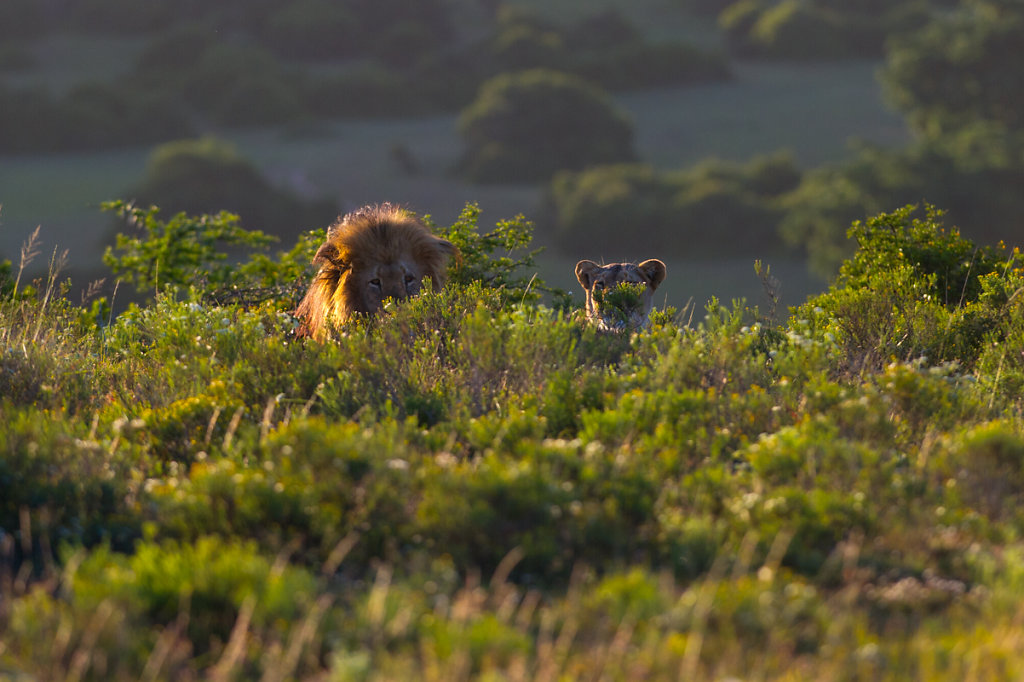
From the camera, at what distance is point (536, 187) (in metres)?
60.7

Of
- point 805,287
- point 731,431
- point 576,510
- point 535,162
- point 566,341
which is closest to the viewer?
point 576,510

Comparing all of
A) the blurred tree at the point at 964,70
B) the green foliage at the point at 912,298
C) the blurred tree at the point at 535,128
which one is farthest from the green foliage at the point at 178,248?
the blurred tree at the point at 535,128

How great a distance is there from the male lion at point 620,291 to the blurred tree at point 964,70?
42.5 meters

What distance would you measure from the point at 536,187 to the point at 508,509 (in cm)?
5647

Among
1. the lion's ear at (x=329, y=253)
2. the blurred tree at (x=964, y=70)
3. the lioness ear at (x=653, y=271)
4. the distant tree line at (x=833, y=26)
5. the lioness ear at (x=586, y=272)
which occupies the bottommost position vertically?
the lion's ear at (x=329, y=253)

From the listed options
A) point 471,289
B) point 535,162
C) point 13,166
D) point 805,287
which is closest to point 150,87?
point 13,166

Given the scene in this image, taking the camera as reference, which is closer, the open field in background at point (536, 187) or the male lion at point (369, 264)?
the male lion at point (369, 264)

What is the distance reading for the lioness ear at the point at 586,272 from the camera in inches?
379

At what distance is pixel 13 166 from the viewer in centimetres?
5653

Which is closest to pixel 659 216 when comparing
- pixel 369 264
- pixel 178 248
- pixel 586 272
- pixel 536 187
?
pixel 536 187

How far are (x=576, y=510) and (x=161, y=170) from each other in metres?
50.9

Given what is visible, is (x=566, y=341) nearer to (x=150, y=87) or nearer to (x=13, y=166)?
(x=13, y=166)

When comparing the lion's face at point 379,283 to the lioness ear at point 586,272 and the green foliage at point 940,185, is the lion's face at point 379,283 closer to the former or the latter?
the lioness ear at point 586,272

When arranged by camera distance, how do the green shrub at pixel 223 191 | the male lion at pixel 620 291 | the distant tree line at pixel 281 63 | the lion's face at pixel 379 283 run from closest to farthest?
the male lion at pixel 620 291, the lion's face at pixel 379 283, the green shrub at pixel 223 191, the distant tree line at pixel 281 63
